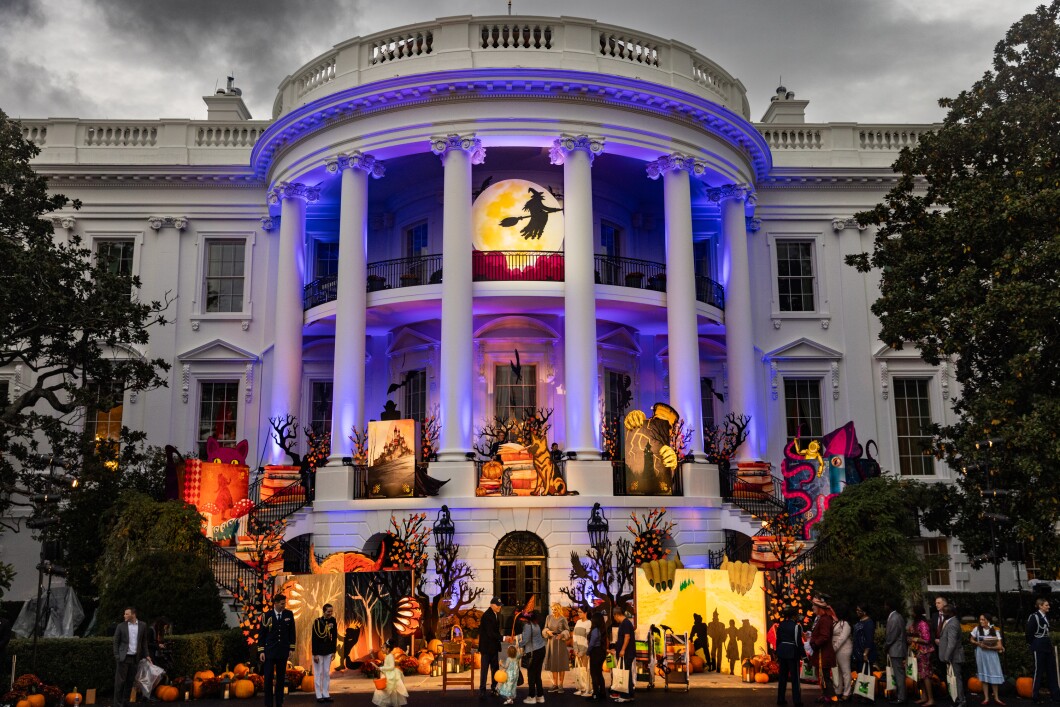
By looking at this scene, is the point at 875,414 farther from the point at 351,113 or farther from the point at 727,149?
the point at 351,113

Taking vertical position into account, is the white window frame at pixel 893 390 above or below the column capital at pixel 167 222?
below

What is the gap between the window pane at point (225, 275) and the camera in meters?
29.3

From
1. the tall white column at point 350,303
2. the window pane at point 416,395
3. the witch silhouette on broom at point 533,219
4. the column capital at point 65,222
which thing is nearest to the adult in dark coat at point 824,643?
the tall white column at point 350,303

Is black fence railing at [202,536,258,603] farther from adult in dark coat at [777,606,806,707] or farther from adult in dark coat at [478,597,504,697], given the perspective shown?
adult in dark coat at [777,606,806,707]

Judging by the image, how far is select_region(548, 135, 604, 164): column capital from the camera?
2389 centimetres

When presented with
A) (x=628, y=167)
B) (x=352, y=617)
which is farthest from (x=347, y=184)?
(x=352, y=617)

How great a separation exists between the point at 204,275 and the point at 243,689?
16783 mm

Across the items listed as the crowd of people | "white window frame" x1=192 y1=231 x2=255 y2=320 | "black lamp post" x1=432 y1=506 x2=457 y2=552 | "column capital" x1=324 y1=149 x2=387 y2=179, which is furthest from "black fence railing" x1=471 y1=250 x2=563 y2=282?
the crowd of people

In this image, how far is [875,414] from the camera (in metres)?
29.0

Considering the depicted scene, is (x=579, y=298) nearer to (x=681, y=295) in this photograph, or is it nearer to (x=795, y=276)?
(x=681, y=295)

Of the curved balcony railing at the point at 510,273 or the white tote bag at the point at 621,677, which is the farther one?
the curved balcony railing at the point at 510,273

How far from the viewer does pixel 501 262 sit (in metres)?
24.8

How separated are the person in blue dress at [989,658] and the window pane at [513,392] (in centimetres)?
1378

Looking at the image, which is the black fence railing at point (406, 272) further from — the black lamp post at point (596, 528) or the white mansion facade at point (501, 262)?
the black lamp post at point (596, 528)
